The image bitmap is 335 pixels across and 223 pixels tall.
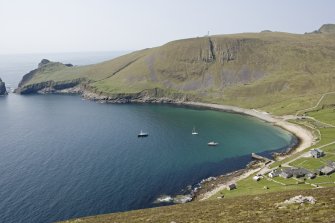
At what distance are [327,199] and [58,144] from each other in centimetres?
14980

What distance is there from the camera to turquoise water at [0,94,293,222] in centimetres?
10138

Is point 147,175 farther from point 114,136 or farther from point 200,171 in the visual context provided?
point 114,136

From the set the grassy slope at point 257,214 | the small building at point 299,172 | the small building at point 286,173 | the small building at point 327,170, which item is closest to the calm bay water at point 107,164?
the small building at point 286,173

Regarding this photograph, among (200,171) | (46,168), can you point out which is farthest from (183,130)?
(46,168)

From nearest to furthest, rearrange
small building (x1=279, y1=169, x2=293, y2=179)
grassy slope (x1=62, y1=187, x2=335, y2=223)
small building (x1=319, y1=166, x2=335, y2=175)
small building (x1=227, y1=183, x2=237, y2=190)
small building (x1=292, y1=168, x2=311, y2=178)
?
grassy slope (x1=62, y1=187, x2=335, y2=223), small building (x1=227, y1=183, x2=237, y2=190), small building (x1=319, y1=166, x2=335, y2=175), small building (x1=292, y1=168, x2=311, y2=178), small building (x1=279, y1=169, x2=293, y2=179)

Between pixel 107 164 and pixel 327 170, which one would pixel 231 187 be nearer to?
pixel 327 170

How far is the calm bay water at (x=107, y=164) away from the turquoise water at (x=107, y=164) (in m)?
0.28

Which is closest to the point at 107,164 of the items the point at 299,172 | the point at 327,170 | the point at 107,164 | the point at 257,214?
the point at 107,164

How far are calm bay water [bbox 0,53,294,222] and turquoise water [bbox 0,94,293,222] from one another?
28 centimetres

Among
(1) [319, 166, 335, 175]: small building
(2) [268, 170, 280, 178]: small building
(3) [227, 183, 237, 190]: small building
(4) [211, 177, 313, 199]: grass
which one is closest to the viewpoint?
(4) [211, 177, 313, 199]: grass

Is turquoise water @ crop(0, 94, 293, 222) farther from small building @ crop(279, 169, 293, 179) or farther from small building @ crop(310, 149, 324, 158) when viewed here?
small building @ crop(310, 149, 324, 158)

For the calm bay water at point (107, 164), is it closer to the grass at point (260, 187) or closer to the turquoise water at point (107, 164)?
the turquoise water at point (107, 164)

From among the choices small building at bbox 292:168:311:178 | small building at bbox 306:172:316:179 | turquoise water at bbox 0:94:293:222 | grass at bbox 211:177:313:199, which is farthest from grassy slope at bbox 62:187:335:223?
small building at bbox 292:168:311:178

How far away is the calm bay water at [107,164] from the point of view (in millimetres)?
101312
